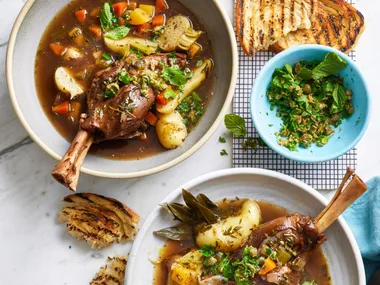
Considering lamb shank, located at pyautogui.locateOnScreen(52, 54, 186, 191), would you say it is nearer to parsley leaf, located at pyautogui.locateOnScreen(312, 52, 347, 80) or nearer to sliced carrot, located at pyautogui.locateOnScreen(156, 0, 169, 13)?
sliced carrot, located at pyautogui.locateOnScreen(156, 0, 169, 13)

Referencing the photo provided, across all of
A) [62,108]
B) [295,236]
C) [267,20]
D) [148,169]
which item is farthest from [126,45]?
[295,236]

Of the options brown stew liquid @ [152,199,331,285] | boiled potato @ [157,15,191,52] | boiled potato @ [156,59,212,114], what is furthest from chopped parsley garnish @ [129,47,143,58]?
brown stew liquid @ [152,199,331,285]

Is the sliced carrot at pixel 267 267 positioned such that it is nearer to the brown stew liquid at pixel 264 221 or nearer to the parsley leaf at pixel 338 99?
the brown stew liquid at pixel 264 221

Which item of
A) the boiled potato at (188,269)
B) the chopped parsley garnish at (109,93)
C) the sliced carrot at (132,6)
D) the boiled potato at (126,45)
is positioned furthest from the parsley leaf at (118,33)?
the boiled potato at (188,269)

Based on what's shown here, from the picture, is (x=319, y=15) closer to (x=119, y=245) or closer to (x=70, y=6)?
(x=70, y=6)

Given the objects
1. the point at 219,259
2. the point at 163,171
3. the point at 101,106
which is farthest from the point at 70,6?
the point at 219,259

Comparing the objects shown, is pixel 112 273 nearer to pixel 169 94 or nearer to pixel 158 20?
pixel 169 94

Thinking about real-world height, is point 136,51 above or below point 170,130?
above
